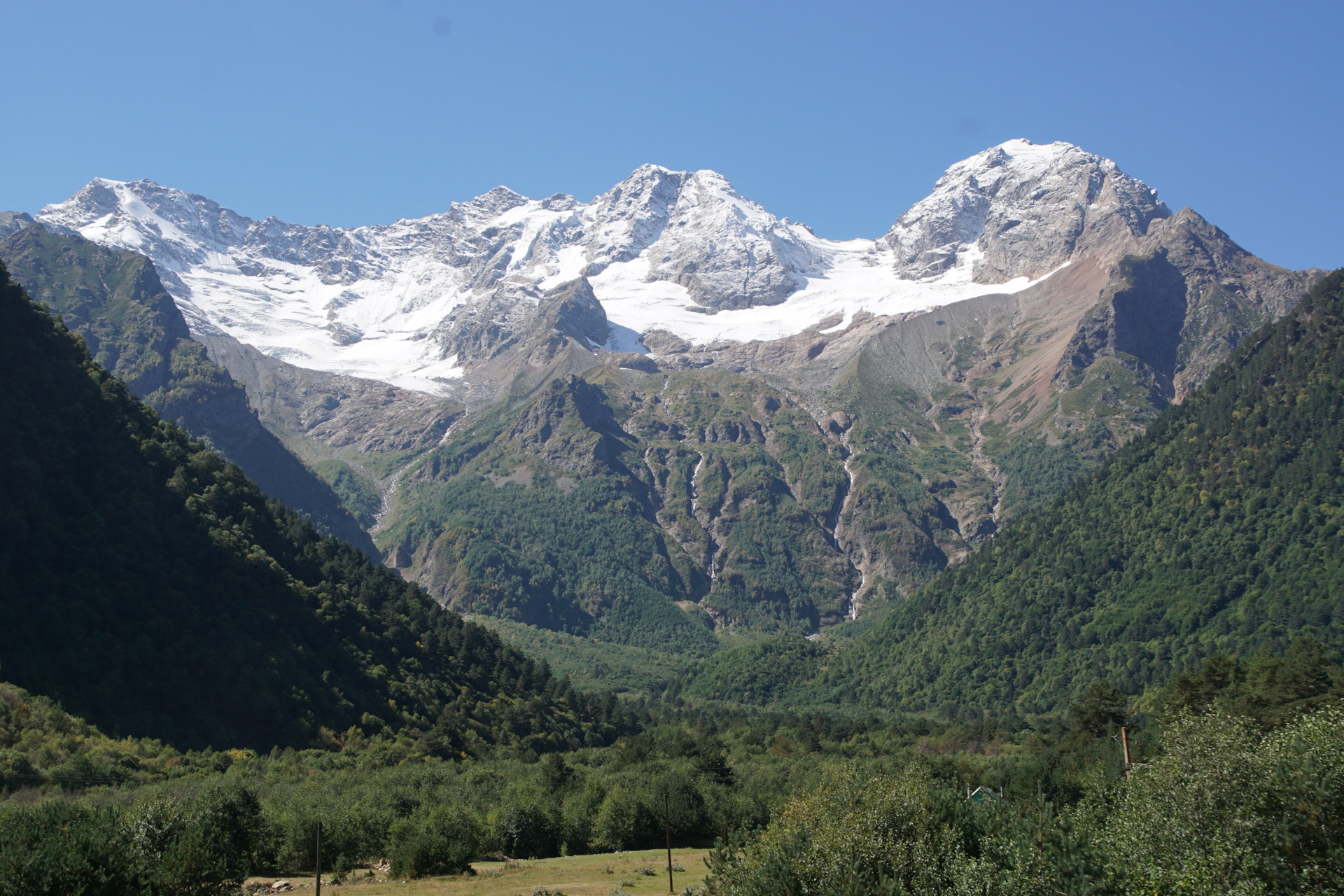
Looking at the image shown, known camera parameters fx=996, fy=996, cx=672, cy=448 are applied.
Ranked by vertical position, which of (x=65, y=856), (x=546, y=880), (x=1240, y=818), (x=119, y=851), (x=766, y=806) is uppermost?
(x=65, y=856)

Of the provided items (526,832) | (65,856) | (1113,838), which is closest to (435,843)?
(526,832)

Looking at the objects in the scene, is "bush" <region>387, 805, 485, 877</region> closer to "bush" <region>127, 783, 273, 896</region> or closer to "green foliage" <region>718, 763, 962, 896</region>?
"bush" <region>127, 783, 273, 896</region>

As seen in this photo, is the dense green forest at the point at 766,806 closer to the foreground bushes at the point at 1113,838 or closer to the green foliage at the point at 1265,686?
the foreground bushes at the point at 1113,838

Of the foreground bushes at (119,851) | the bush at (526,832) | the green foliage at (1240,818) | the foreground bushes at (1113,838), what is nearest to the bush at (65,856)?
the foreground bushes at (119,851)

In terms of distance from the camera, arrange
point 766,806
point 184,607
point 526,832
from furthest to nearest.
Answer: point 184,607 → point 766,806 → point 526,832

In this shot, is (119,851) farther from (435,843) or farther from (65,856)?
(435,843)

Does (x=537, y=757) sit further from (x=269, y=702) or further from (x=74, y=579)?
(x=74, y=579)

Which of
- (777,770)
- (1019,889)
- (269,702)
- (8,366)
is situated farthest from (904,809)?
(8,366)
